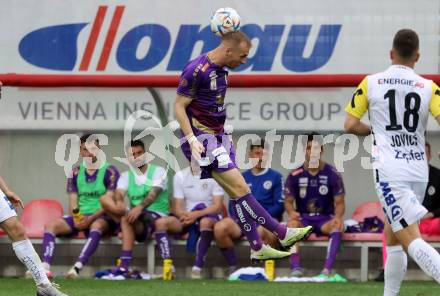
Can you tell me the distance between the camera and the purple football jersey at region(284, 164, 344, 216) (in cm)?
1190

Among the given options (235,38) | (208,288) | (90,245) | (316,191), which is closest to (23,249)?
(235,38)

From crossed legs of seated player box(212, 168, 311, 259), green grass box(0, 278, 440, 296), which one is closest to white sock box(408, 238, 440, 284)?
crossed legs of seated player box(212, 168, 311, 259)

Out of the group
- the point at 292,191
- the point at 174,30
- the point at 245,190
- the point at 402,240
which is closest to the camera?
the point at 402,240

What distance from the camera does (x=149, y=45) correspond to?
501 inches

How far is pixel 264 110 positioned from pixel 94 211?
6.75 ft

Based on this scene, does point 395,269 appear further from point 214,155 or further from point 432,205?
point 432,205

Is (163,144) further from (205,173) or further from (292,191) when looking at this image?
(205,173)

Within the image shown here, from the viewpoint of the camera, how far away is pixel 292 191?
11.9 m

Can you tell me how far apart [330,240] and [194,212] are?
1.43 metres

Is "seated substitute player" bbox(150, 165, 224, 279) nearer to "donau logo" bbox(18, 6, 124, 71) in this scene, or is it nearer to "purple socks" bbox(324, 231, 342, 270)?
"purple socks" bbox(324, 231, 342, 270)

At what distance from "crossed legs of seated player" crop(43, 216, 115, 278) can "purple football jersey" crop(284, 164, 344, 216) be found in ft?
6.25

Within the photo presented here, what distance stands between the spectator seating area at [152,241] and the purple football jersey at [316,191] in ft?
1.01

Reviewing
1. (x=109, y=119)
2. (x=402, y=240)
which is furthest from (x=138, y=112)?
(x=402, y=240)

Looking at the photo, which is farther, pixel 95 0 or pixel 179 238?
pixel 95 0
